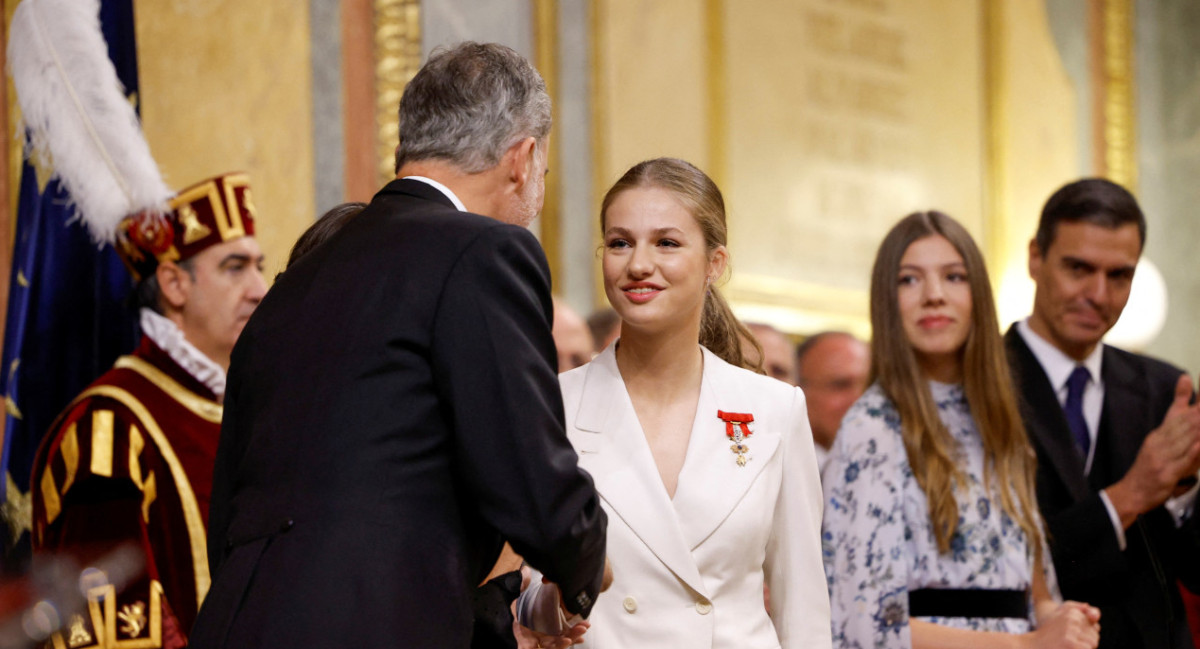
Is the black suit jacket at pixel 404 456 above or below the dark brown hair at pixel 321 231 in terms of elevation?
below

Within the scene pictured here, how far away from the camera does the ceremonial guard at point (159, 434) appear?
136 inches

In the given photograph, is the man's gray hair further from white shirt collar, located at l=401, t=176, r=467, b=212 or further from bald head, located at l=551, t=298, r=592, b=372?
bald head, located at l=551, t=298, r=592, b=372

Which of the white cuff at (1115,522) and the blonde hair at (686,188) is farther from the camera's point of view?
the white cuff at (1115,522)

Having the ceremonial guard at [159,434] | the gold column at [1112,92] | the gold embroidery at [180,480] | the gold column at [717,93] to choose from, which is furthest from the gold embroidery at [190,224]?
the gold column at [1112,92]

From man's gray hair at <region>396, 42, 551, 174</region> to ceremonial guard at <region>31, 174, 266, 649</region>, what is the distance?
4.99 feet

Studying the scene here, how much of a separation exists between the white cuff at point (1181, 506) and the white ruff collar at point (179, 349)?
2.66m

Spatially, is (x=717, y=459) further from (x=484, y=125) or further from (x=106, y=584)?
(x=106, y=584)

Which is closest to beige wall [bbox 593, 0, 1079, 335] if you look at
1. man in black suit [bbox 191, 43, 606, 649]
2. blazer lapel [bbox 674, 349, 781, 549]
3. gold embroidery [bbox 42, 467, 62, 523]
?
gold embroidery [bbox 42, 467, 62, 523]

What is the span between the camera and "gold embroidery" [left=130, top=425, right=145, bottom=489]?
11.9 ft

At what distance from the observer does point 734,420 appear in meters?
2.83

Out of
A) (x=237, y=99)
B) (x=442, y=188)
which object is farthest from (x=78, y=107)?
(x=442, y=188)

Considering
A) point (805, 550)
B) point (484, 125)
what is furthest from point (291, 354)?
point (805, 550)

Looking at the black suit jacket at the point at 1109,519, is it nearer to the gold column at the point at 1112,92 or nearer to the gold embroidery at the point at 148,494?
the gold embroidery at the point at 148,494

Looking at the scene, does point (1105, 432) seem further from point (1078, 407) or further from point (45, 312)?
point (45, 312)
